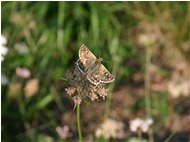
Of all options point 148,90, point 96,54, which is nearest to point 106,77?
point 96,54

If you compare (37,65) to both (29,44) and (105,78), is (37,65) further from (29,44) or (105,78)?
(105,78)

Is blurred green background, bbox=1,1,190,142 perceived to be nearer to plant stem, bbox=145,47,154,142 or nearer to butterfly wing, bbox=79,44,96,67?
plant stem, bbox=145,47,154,142

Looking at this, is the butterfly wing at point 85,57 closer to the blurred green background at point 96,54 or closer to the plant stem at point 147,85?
the plant stem at point 147,85

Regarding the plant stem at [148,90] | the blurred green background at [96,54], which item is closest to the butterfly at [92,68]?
the plant stem at [148,90]

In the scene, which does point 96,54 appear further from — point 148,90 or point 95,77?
point 95,77

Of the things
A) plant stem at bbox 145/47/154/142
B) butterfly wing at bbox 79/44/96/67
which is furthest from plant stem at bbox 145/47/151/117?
butterfly wing at bbox 79/44/96/67
